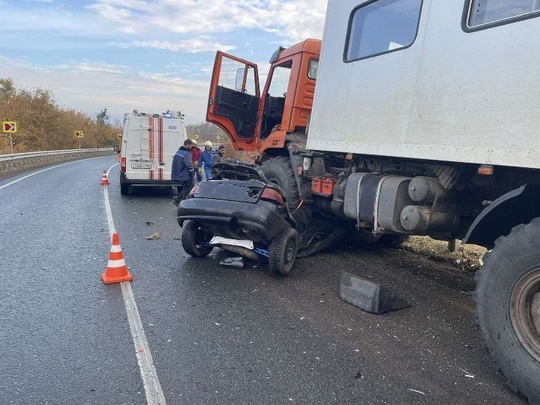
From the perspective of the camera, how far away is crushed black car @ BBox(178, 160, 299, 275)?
4930 millimetres

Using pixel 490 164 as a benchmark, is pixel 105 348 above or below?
below

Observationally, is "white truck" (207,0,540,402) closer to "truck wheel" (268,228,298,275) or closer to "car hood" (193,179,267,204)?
"truck wheel" (268,228,298,275)

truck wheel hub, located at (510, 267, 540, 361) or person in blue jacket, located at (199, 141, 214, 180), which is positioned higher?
person in blue jacket, located at (199, 141, 214, 180)

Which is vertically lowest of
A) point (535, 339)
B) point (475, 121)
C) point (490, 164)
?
point (535, 339)

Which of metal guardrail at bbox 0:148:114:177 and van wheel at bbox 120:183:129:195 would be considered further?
metal guardrail at bbox 0:148:114:177

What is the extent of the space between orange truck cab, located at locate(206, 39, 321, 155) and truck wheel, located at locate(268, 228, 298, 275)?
167 centimetres

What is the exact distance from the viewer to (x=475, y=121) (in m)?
3.11

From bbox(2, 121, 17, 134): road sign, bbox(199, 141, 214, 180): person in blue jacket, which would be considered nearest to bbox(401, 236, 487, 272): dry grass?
bbox(199, 141, 214, 180): person in blue jacket

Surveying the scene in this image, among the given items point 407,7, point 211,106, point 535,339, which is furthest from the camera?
point 211,106

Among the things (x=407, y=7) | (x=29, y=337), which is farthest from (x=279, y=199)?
(x=29, y=337)

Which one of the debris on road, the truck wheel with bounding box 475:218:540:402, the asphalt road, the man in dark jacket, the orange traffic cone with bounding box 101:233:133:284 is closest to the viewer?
the truck wheel with bounding box 475:218:540:402

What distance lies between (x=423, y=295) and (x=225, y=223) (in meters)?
2.41

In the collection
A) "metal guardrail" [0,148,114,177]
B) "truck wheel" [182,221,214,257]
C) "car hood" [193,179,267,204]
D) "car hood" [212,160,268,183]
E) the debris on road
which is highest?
"car hood" [212,160,268,183]

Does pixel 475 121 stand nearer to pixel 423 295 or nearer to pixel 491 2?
pixel 491 2
